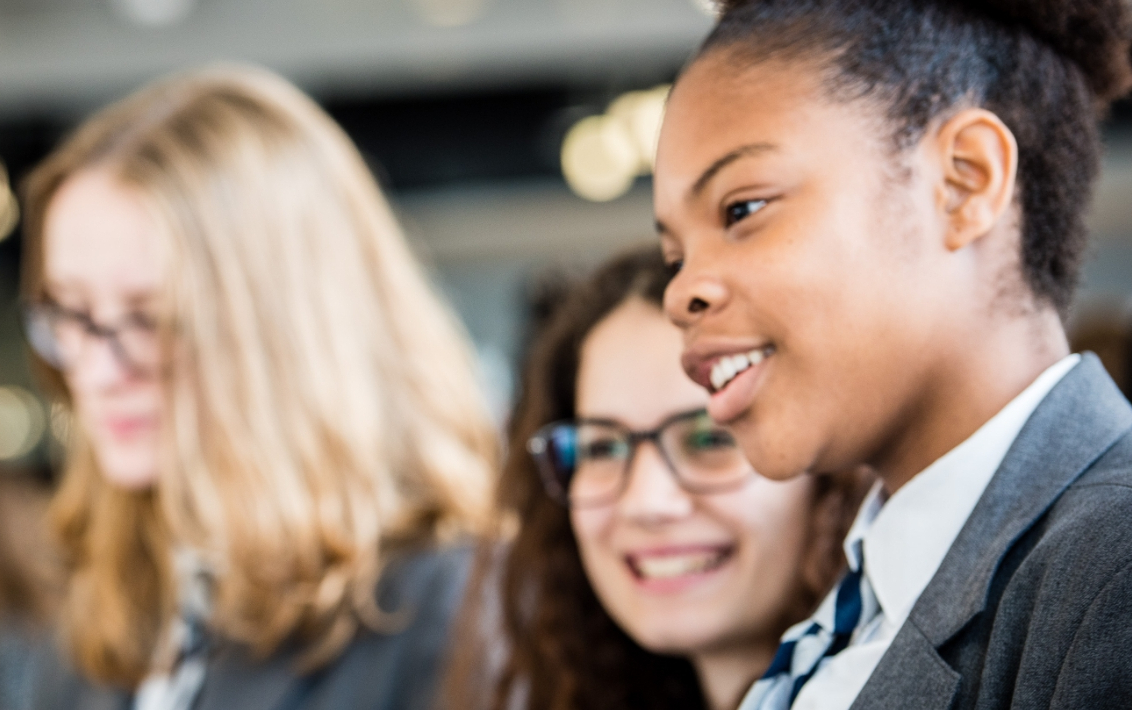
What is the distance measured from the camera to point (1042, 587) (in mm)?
752

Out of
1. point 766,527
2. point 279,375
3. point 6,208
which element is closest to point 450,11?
point 6,208

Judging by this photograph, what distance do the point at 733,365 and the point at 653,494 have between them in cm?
43

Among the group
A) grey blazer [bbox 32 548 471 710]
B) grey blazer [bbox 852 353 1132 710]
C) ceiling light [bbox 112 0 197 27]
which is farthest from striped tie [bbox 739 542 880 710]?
ceiling light [bbox 112 0 197 27]

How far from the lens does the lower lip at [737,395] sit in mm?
910

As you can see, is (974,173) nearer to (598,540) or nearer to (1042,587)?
(1042,587)

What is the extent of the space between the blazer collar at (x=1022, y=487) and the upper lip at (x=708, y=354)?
0.70ft

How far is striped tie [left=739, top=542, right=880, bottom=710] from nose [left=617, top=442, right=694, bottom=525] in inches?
13.2

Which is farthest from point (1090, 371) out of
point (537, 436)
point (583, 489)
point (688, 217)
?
point (537, 436)

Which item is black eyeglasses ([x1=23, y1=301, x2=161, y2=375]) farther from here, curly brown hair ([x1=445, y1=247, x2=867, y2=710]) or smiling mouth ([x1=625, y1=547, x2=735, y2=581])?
smiling mouth ([x1=625, y1=547, x2=735, y2=581])

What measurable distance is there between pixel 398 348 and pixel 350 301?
0.12 m

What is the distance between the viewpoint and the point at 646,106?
237 inches

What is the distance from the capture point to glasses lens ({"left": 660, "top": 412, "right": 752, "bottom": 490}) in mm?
1303

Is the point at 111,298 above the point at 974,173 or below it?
above

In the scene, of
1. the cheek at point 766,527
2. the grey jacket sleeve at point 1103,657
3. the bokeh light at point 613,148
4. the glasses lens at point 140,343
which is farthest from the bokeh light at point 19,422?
the grey jacket sleeve at point 1103,657
